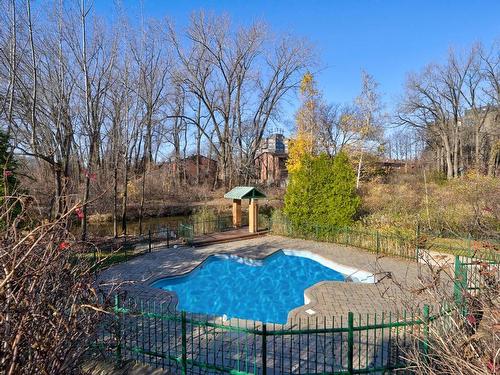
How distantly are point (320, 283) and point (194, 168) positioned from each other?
30419 mm

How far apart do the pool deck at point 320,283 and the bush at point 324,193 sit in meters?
1.23

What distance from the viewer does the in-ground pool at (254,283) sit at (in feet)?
28.4

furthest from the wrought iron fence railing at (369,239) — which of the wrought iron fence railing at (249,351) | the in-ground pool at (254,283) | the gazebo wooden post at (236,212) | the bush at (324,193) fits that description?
the wrought iron fence railing at (249,351)

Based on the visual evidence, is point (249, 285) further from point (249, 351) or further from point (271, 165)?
point (271, 165)

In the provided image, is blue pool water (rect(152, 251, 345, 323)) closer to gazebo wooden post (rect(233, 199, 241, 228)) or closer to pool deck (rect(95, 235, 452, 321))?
pool deck (rect(95, 235, 452, 321))

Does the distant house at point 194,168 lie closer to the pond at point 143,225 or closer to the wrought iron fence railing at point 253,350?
the pond at point 143,225

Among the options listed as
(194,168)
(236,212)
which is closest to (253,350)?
(236,212)

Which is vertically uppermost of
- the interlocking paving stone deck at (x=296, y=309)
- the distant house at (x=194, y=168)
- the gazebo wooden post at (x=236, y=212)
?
the distant house at (x=194, y=168)

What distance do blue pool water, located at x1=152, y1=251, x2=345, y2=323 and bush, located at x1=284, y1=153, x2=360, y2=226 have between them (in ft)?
8.06

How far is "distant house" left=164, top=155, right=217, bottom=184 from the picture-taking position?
109 feet

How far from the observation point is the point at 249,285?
1039 centimetres

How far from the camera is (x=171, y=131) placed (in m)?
35.4

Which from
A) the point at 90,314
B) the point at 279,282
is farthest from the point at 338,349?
the point at 279,282

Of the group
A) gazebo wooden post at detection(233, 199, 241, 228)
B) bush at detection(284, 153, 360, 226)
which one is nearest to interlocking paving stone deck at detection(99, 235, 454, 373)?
bush at detection(284, 153, 360, 226)
